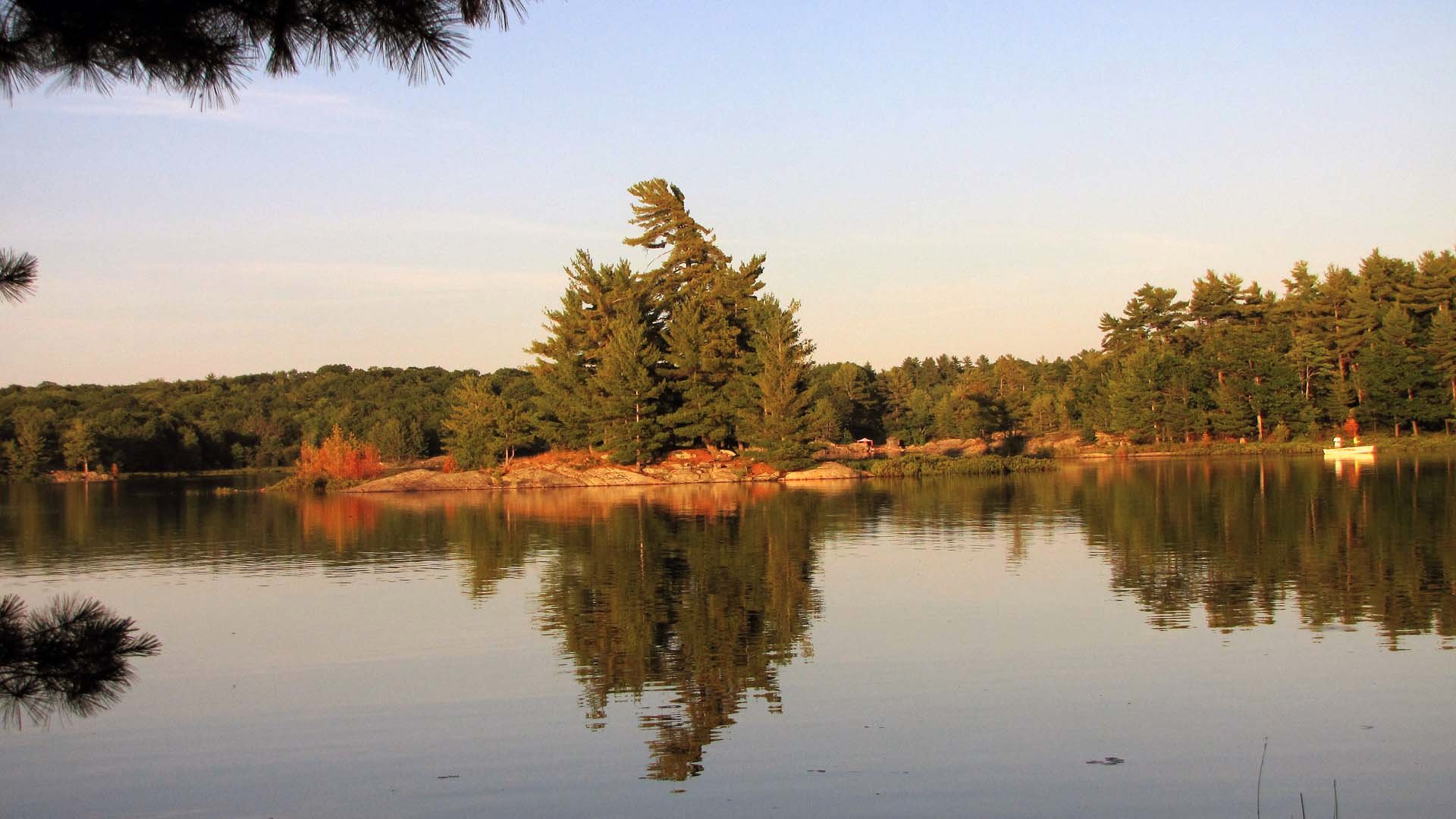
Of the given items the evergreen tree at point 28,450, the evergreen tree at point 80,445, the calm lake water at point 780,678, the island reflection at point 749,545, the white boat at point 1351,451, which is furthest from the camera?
the evergreen tree at point 80,445

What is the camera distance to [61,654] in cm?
396

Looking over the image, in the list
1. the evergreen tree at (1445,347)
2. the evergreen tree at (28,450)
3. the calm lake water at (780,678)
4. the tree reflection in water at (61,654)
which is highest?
the evergreen tree at (1445,347)

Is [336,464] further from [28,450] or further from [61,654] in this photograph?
[61,654]

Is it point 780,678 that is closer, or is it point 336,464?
point 780,678

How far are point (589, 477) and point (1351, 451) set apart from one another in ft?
93.3

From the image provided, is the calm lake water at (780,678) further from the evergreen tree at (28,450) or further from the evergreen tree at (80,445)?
the evergreen tree at (28,450)

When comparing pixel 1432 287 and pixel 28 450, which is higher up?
pixel 1432 287

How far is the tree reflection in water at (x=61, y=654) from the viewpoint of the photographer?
3900 millimetres

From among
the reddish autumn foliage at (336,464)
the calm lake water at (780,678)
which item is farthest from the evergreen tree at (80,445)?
the calm lake water at (780,678)

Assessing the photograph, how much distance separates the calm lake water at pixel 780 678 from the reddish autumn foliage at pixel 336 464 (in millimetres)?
20562

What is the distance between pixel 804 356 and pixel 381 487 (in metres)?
14.7

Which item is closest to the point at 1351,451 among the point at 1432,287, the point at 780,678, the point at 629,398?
the point at 1432,287

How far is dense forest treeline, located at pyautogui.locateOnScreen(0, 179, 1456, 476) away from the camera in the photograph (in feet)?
130

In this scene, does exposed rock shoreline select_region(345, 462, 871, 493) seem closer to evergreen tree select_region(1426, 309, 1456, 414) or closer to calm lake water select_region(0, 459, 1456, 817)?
calm lake water select_region(0, 459, 1456, 817)
